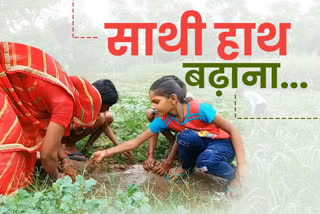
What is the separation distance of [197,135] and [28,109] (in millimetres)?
1351

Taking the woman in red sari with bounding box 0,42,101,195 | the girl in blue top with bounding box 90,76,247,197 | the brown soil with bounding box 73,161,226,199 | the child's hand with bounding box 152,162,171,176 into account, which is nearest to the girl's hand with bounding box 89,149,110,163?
the girl in blue top with bounding box 90,76,247,197

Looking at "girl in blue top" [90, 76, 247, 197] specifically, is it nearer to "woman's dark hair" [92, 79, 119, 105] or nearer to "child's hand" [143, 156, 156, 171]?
"child's hand" [143, 156, 156, 171]

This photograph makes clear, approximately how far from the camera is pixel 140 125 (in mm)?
4668

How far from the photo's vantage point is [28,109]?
307 cm

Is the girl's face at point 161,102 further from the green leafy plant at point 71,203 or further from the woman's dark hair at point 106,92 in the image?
the green leafy plant at point 71,203

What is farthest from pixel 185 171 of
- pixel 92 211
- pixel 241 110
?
pixel 241 110

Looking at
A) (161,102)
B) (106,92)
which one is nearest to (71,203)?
(161,102)

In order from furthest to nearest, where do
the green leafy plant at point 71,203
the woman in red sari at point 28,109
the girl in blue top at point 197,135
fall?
the girl in blue top at point 197,135 → the woman in red sari at point 28,109 → the green leafy plant at point 71,203

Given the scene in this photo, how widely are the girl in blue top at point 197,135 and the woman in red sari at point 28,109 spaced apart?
15.3 inches

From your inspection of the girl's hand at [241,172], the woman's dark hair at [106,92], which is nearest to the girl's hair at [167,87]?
the woman's dark hair at [106,92]

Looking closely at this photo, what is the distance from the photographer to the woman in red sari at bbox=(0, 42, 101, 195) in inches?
109

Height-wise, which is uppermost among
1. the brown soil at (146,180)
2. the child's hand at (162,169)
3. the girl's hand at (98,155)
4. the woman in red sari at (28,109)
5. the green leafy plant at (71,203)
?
the woman in red sari at (28,109)

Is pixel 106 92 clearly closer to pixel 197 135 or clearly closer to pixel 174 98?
pixel 174 98

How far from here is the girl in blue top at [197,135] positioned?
9.68 ft
